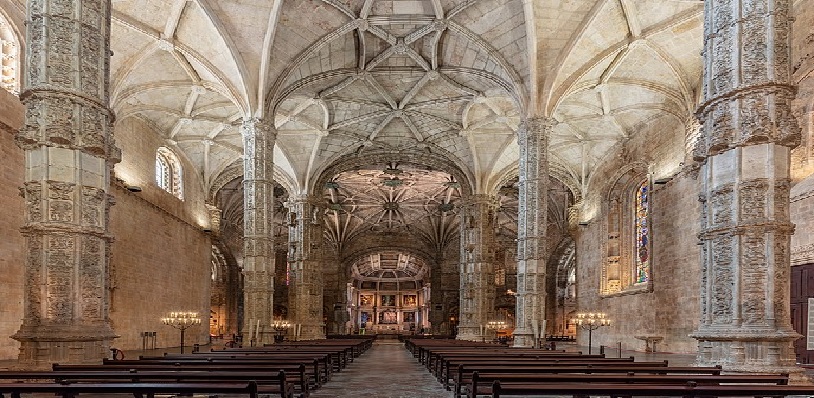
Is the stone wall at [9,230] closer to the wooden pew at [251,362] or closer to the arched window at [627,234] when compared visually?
the wooden pew at [251,362]

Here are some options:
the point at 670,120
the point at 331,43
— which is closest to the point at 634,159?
the point at 670,120

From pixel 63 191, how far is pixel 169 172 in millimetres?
28983

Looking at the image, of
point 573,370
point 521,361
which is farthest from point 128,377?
point 521,361

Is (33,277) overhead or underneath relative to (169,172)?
underneath

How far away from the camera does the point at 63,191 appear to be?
29.7 ft

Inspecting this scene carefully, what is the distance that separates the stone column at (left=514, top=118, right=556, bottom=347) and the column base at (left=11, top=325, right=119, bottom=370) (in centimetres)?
1741

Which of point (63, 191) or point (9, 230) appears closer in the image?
point (63, 191)

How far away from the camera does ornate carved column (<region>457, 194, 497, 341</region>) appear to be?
4144 centimetres

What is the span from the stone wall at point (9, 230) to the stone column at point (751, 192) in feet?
63.6

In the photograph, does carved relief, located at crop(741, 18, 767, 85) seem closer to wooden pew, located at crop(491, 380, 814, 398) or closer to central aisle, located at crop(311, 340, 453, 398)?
wooden pew, located at crop(491, 380, 814, 398)

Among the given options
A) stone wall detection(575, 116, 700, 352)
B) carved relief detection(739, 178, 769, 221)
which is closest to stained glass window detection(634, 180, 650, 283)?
stone wall detection(575, 116, 700, 352)

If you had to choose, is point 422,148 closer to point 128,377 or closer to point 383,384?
point 383,384

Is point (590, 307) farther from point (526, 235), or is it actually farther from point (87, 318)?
point (87, 318)

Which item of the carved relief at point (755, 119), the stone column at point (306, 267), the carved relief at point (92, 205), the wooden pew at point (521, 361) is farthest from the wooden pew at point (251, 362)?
the stone column at point (306, 267)
